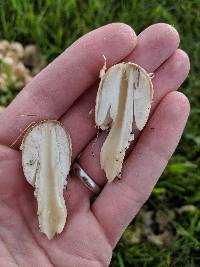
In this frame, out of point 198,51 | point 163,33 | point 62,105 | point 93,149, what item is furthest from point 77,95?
point 198,51

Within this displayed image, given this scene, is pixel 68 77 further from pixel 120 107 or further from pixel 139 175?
pixel 139 175

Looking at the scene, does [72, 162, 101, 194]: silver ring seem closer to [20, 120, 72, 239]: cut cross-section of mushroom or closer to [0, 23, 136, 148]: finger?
[20, 120, 72, 239]: cut cross-section of mushroom

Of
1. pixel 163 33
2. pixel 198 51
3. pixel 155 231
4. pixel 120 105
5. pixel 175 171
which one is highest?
pixel 163 33

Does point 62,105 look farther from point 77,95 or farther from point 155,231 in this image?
point 155,231

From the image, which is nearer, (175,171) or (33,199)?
(33,199)

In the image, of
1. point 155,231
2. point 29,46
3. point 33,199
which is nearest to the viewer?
point 33,199

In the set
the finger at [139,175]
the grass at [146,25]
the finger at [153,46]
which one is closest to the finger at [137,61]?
the finger at [153,46]

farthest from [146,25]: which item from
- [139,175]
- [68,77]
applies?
[139,175]
